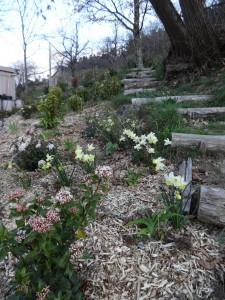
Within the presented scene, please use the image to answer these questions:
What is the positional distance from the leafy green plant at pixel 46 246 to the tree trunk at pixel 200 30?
6.84m

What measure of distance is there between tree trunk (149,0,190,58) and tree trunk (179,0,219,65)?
0.33 meters

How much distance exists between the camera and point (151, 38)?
20.9 meters


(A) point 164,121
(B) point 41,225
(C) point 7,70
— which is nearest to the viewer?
(B) point 41,225

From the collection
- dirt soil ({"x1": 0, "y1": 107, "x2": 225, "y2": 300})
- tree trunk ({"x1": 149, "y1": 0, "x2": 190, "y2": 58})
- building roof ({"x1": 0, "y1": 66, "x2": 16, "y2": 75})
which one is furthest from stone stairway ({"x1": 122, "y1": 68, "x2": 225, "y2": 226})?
building roof ({"x1": 0, "y1": 66, "x2": 16, "y2": 75})

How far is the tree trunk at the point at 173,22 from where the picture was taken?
300 inches

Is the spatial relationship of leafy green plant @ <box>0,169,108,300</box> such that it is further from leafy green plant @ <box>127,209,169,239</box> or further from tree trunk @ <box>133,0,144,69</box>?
tree trunk @ <box>133,0,144,69</box>

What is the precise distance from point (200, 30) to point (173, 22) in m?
0.90

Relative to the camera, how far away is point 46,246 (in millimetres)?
1364

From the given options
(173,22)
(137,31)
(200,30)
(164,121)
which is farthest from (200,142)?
(137,31)

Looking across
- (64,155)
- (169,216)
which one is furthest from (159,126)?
(169,216)

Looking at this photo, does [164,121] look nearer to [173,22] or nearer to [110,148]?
[110,148]

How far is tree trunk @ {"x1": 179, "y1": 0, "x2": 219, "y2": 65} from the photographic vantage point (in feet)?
23.2

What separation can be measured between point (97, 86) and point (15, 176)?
631 centimetres

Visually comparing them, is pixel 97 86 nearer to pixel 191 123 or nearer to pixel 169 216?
pixel 191 123
